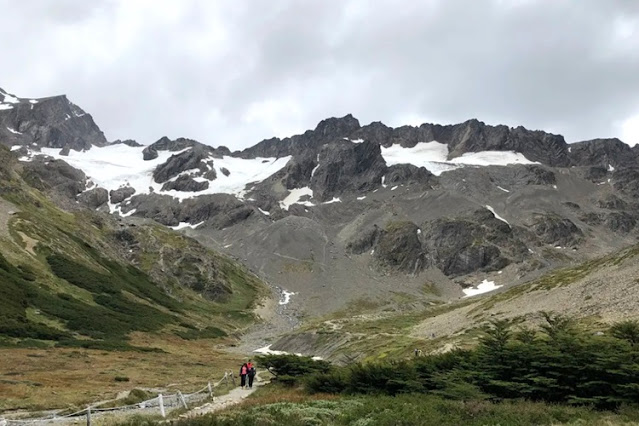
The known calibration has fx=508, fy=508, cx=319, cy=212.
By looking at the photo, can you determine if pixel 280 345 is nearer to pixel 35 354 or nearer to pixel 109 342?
pixel 109 342

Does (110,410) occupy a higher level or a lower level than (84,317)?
lower

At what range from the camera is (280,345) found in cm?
11156

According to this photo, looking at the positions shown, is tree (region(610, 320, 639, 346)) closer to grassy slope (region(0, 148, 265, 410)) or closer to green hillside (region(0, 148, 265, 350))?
grassy slope (region(0, 148, 265, 410))

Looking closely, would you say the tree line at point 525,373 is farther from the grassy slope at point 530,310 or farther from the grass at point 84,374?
the grassy slope at point 530,310

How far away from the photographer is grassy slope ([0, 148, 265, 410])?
4647cm

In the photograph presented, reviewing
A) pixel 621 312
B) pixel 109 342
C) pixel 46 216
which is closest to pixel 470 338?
pixel 621 312

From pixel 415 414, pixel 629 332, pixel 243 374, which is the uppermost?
pixel 629 332

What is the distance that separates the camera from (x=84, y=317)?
90375 mm

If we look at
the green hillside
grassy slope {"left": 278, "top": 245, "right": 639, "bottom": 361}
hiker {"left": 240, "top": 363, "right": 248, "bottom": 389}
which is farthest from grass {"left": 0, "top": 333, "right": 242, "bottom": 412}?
grassy slope {"left": 278, "top": 245, "right": 639, "bottom": 361}

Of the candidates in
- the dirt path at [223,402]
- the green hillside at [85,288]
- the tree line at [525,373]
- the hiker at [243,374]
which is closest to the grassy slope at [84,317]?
the green hillside at [85,288]

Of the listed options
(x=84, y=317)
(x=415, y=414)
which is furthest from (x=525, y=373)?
(x=84, y=317)

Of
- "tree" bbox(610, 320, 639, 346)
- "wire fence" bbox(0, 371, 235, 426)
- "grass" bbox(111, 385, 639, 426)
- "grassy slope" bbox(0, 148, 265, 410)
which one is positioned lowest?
"grass" bbox(111, 385, 639, 426)

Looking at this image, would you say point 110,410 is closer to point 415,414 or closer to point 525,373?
point 415,414

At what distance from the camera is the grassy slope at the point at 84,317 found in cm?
4647
